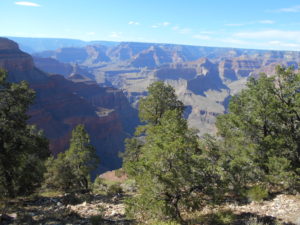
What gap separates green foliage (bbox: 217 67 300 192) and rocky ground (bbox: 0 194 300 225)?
72.3 inches

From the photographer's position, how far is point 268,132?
2067cm

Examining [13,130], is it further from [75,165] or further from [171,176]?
[75,165]

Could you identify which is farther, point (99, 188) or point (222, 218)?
point (99, 188)

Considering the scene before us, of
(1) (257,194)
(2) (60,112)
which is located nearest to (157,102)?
(1) (257,194)

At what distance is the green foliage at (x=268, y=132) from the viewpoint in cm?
1917

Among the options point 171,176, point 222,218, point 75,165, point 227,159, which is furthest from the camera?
point 75,165

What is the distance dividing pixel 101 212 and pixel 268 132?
13.2 m

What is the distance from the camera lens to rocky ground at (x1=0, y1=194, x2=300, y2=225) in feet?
50.7

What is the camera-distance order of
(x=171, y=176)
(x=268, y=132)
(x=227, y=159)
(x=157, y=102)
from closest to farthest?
(x=171, y=176), (x=227, y=159), (x=268, y=132), (x=157, y=102)

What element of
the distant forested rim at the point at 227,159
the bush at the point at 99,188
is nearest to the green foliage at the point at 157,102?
the distant forested rim at the point at 227,159

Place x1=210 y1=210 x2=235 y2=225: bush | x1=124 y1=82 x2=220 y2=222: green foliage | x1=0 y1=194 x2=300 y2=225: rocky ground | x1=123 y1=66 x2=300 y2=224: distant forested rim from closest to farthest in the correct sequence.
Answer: x1=124 y1=82 x2=220 y2=222: green foliage < x1=123 y1=66 x2=300 y2=224: distant forested rim < x1=210 y1=210 x2=235 y2=225: bush < x1=0 y1=194 x2=300 y2=225: rocky ground

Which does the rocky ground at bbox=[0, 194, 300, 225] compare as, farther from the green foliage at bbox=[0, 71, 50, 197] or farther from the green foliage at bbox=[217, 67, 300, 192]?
the green foliage at bbox=[0, 71, 50, 197]

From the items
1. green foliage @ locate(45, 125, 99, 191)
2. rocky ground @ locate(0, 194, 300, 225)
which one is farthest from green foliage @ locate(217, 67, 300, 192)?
green foliage @ locate(45, 125, 99, 191)

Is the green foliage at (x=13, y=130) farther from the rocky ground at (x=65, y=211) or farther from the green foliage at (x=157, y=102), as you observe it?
the green foliage at (x=157, y=102)
